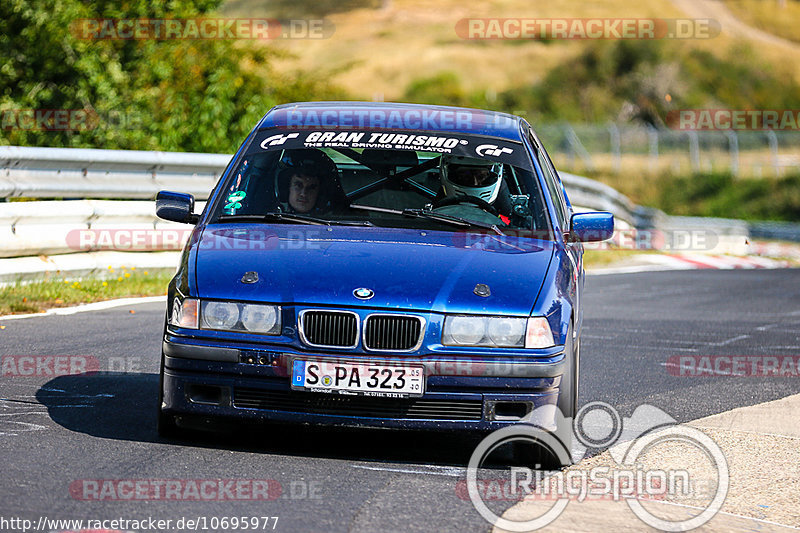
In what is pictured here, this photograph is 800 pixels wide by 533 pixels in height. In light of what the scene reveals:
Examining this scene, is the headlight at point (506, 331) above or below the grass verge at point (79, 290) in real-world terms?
above

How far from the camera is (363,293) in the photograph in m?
5.51

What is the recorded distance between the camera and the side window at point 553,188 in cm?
692

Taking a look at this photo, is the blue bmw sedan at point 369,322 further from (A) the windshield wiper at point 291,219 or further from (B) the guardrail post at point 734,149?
(B) the guardrail post at point 734,149

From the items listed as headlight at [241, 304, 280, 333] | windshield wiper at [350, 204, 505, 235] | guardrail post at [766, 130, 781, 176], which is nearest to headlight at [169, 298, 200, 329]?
headlight at [241, 304, 280, 333]

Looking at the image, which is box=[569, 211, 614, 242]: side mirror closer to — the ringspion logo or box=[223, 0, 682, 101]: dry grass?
the ringspion logo

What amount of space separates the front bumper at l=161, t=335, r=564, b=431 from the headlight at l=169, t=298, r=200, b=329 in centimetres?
8

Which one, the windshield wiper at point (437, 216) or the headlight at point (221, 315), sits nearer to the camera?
the headlight at point (221, 315)

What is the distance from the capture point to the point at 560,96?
7194 cm

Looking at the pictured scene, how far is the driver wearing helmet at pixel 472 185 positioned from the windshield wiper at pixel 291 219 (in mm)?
584

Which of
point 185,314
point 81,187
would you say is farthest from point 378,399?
point 81,187

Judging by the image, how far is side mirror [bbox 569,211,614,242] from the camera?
683cm

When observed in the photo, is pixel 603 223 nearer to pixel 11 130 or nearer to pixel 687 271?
pixel 11 130

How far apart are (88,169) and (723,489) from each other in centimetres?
765

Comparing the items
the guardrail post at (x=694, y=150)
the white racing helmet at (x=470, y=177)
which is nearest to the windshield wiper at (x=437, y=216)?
the white racing helmet at (x=470, y=177)
